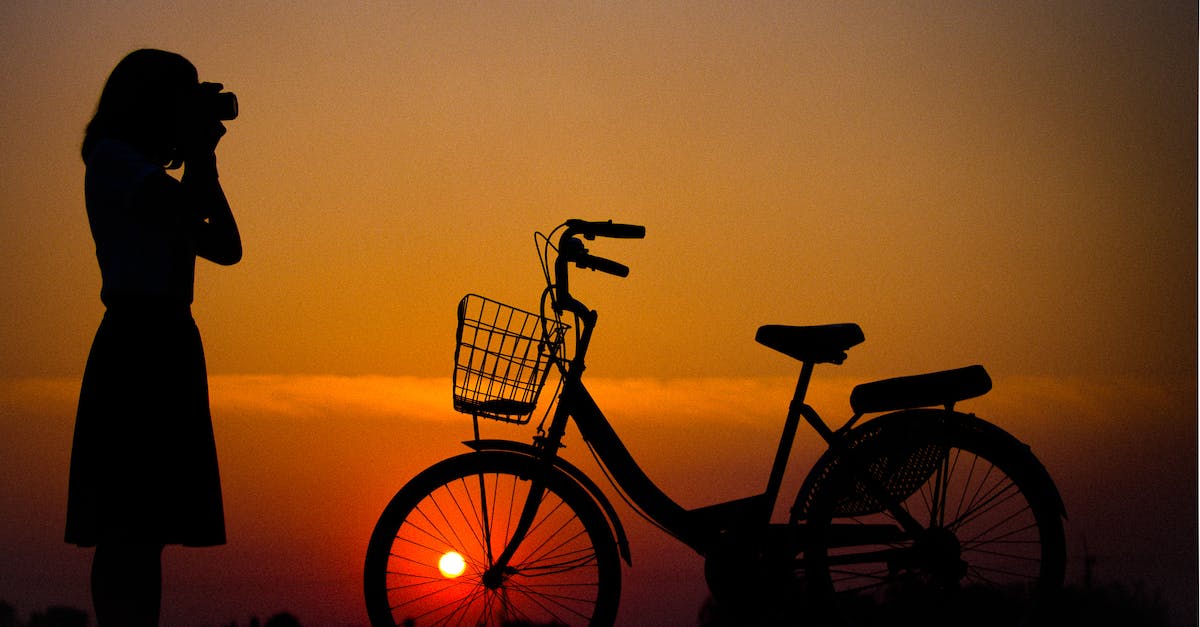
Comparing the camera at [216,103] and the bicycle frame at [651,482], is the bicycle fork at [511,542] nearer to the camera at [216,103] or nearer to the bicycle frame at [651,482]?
the bicycle frame at [651,482]

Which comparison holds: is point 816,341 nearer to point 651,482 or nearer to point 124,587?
point 651,482

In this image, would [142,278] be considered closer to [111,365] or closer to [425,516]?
[111,365]

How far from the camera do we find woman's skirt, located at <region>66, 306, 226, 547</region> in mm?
3100

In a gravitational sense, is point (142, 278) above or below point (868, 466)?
above

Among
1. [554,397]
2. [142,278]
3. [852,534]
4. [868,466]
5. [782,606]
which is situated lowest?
[782,606]

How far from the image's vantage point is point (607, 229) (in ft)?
11.3

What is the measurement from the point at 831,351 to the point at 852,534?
68 centimetres

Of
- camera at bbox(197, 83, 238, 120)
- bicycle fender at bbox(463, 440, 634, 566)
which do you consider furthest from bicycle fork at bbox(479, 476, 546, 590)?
camera at bbox(197, 83, 238, 120)

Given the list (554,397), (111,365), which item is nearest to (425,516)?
(554,397)

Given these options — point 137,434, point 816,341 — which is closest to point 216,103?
point 137,434

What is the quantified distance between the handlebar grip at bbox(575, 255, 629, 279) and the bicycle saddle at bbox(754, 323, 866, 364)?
585 mm

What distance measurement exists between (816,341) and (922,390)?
429 millimetres

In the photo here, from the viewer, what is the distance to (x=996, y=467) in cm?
372

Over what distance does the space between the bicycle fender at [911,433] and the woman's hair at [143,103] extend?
7.78 ft
